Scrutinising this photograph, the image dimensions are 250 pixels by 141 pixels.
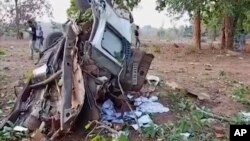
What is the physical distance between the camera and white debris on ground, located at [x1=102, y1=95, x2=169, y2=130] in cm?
590

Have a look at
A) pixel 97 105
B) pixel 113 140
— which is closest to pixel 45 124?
pixel 97 105

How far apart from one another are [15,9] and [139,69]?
72.9 feet

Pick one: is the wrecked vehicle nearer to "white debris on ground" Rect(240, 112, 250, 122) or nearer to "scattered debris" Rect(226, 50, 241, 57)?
"white debris on ground" Rect(240, 112, 250, 122)

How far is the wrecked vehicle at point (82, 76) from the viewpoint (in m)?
5.50

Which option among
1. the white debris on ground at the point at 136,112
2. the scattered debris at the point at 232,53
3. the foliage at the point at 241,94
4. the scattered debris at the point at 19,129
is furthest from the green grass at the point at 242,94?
the scattered debris at the point at 232,53

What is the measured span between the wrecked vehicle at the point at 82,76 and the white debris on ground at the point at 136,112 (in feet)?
0.45

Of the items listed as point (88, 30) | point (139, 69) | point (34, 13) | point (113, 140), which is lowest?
point (113, 140)

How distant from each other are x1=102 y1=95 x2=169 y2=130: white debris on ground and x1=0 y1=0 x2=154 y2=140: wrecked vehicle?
137mm

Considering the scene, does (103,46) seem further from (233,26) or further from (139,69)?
(233,26)

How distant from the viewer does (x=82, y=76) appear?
5.67 meters

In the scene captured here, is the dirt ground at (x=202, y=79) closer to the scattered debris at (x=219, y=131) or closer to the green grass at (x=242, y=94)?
the green grass at (x=242, y=94)

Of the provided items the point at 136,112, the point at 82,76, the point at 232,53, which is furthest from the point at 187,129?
the point at 232,53

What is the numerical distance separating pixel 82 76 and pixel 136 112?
1065 mm

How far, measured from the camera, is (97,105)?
5742 millimetres
